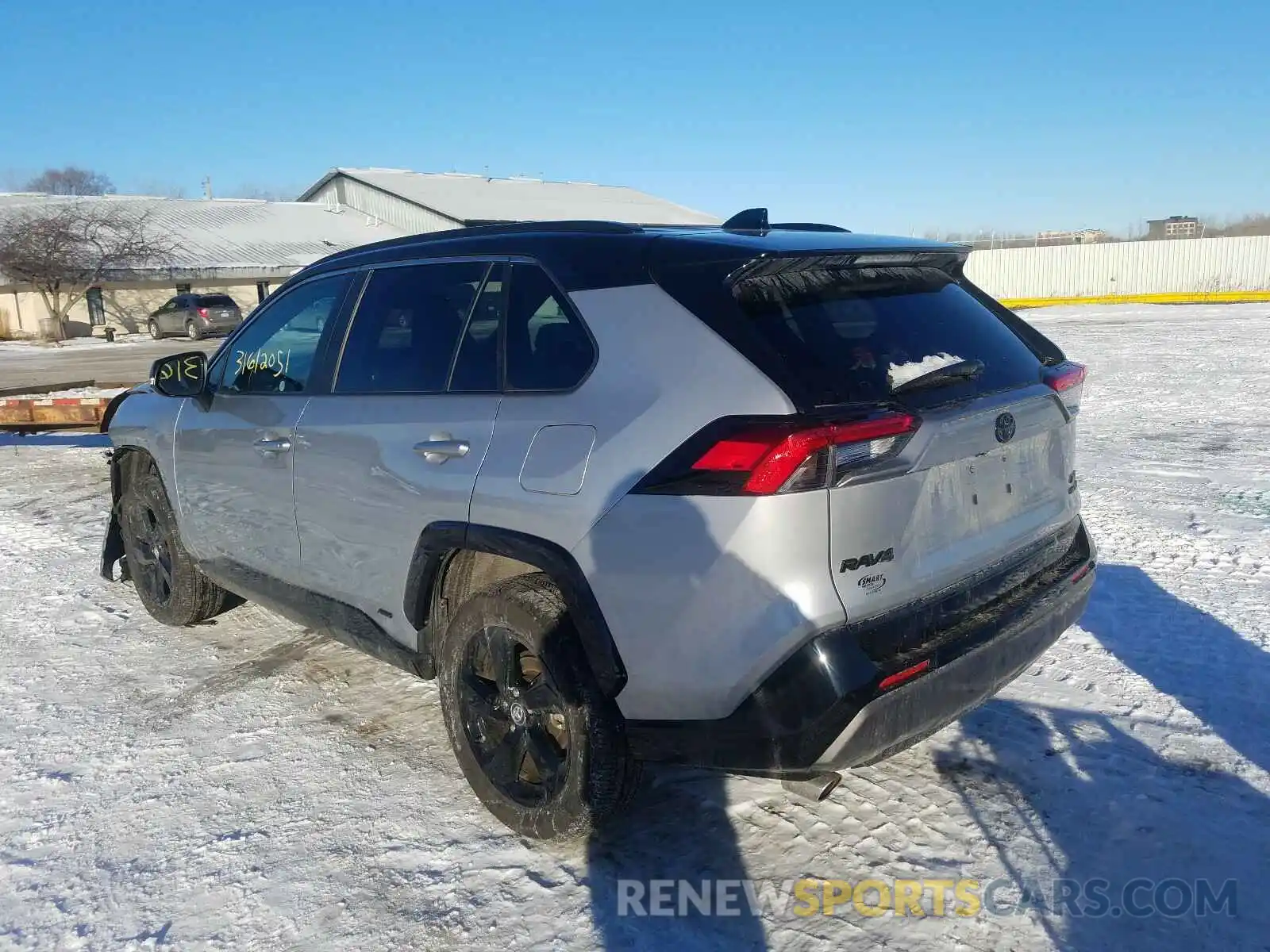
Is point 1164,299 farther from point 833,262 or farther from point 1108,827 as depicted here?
point 833,262

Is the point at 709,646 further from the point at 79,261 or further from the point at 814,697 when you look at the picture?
the point at 79,261

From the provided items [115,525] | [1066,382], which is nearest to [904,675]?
[1066,382]

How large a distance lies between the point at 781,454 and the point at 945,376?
0.70m

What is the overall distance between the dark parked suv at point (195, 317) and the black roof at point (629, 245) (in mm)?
32539

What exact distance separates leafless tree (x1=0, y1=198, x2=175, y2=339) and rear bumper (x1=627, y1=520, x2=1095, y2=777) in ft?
128

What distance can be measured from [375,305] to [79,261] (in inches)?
1524

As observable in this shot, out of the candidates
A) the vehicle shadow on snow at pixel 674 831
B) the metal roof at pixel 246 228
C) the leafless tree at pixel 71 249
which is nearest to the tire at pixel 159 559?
the vehicle shadow on snow at pixel 674 831

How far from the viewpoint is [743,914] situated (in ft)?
8.96

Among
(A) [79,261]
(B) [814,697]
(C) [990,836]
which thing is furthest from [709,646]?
(A) [79,261]

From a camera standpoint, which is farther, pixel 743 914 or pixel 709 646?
pixel 743 914

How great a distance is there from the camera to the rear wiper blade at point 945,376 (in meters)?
2.68

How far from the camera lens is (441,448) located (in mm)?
3168

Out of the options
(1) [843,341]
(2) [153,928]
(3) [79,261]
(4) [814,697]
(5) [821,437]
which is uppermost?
(3) [79,261]

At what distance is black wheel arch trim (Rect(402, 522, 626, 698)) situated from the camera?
2.74 meters
